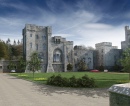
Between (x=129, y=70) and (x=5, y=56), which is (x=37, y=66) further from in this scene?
(x=5, y=56)

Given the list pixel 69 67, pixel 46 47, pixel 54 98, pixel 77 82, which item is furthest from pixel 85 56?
pixel 54 98

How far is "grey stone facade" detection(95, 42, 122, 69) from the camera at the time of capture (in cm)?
7046

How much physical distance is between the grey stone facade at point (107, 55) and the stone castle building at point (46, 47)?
14013mm

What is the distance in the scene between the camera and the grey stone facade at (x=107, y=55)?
70.5 metres

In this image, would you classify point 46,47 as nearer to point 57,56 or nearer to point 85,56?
point 57,56

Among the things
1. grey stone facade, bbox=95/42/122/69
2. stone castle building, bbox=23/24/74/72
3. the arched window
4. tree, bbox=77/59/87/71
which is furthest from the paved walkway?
grey stone facade, bbox=95/42/122/69

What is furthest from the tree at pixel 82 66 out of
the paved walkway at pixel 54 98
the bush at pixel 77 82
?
the paved walkway at pixel 54 98

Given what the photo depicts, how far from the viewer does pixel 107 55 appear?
70.9 meters

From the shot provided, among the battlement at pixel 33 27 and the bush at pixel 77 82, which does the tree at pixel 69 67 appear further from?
the bush at pixel 77 82

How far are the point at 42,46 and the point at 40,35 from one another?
3.76m

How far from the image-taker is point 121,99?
480cm

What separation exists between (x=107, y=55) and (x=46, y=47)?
2335cm

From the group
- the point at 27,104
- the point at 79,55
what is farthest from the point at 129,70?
the point at 79,55

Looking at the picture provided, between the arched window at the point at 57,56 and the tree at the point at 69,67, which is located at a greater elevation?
the arched window at the point at 57,56
